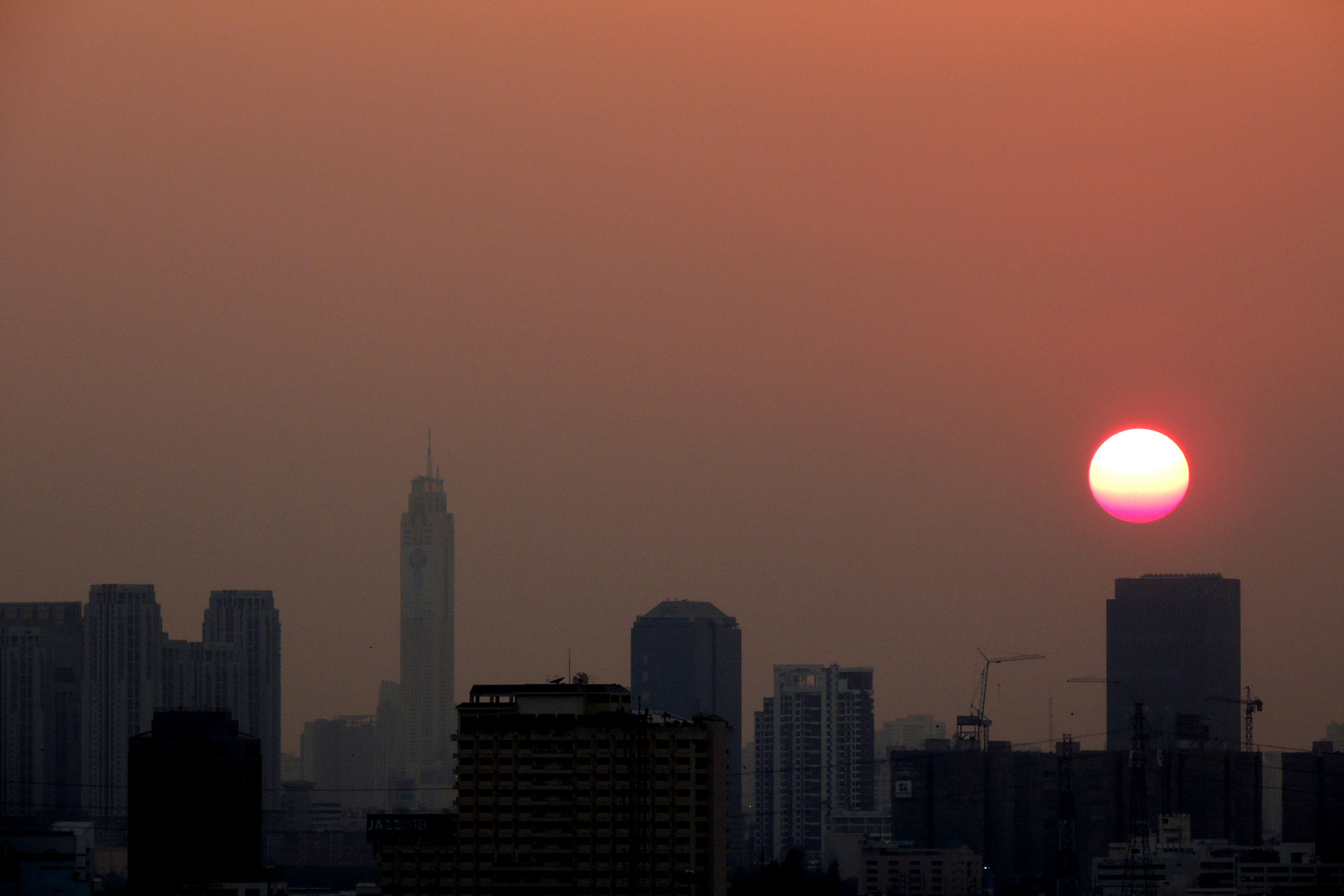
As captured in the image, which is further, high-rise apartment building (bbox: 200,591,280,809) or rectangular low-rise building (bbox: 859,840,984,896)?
Result: high-rise apartment building (bbox: 200,591,280,809)

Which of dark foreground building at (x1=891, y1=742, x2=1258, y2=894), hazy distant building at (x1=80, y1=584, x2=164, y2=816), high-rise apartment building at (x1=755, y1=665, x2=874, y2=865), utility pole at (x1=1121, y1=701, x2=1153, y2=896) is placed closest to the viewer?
utility pole at (x1=1121, y1=701, x2=1153, y2=896)

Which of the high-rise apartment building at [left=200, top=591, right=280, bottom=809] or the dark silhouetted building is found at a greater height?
the high-rise apartment building at [left=200, top=591, right=280, bottom=809]

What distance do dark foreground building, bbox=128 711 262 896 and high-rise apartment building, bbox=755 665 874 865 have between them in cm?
3335

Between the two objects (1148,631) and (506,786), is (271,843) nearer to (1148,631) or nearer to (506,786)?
(506,786)

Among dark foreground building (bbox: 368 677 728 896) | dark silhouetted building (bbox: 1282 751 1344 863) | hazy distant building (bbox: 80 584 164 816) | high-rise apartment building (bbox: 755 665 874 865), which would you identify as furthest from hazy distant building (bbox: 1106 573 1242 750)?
dark foreground building (bbox: 368 677 728 896)

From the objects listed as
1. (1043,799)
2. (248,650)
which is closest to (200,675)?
(248,650)

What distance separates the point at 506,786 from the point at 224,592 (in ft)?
171

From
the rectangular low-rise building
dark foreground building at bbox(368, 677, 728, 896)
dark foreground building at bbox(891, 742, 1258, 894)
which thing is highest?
dark foreground building at bbox(368, 677, 728, 896)

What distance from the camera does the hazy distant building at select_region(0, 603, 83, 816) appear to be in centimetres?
8850

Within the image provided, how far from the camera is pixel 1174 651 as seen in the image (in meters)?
125

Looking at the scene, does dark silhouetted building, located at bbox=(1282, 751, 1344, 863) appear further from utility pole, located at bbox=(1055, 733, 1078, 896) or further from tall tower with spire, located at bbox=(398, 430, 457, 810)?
tall tower with spire, located at bbox=(398, 430, 457, 810)

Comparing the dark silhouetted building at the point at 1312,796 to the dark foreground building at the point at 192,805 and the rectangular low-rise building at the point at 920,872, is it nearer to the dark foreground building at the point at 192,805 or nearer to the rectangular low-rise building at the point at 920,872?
the rectangular low-rise building at the point at 920,872

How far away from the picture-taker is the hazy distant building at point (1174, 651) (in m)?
118

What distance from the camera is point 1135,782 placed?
92.8 m
